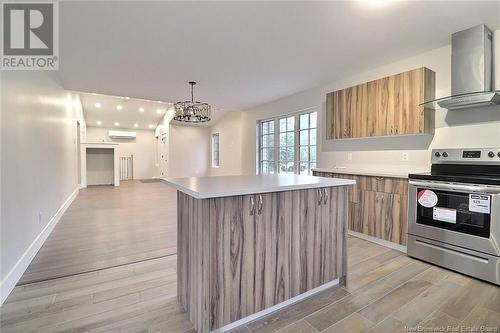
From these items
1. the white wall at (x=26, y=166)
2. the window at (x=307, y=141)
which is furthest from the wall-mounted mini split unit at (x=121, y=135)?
the window at (x=307, y=141)

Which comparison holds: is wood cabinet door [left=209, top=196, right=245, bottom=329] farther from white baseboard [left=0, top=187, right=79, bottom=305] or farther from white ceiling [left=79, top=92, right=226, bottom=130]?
white ceiling [left=79, top=92, right=226, bottom=130]

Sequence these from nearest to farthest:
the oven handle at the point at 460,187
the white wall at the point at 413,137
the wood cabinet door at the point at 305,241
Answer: the wood cabinet door at the point at 305,241
the oven handle at the point at 460,187
the white wall at the point at 413,137

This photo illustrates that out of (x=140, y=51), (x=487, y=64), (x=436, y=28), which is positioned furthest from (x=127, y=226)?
(x=487, y=64)

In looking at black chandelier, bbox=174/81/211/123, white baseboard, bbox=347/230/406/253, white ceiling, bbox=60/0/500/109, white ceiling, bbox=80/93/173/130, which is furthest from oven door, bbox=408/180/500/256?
white ceiling, bbox=80/93/173/130

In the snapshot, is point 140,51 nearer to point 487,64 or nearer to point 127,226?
point 127,226

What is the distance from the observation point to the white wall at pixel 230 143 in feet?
25.6

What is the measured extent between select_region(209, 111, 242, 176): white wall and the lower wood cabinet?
4.63 metres

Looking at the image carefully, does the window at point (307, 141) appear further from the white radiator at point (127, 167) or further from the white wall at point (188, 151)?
the white radiator at point (127, 167)

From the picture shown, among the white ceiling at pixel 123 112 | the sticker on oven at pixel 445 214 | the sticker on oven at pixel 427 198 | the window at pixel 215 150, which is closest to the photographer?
the sticker on oven at pixel 445 214

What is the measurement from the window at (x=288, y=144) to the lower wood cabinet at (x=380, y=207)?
1634mm

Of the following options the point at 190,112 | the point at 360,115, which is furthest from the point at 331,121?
the point at 190,112

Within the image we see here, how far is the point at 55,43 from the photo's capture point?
2.87 meters

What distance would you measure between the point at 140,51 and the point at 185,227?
2.53 m

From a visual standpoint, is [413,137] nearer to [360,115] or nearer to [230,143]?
[360,115]
